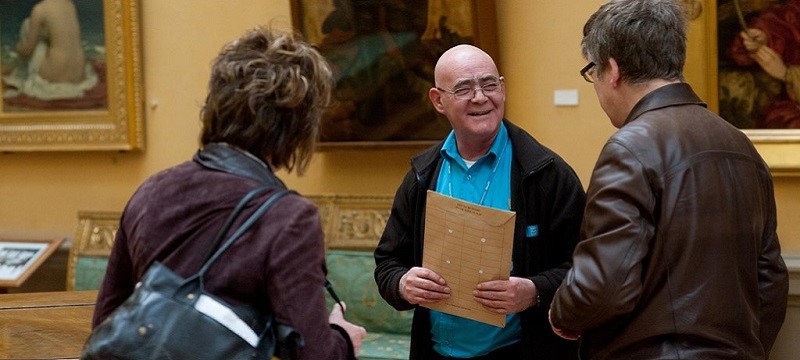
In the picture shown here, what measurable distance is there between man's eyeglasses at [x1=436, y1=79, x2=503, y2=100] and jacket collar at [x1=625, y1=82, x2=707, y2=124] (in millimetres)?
792

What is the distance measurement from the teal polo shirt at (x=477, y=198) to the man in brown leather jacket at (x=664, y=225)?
633 millimetres

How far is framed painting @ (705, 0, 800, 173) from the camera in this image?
5.66 meters

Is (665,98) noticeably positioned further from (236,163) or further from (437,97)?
(236,163)

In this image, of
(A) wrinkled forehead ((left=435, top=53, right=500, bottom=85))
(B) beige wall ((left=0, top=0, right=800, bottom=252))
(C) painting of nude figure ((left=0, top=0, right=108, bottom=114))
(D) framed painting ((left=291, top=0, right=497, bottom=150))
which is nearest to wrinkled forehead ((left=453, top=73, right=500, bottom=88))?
(A) wrinkled forehead ((left=435, top=53, right=500, bottom=85))

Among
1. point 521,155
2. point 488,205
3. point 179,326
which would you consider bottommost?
point 179,326

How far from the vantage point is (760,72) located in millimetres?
5738

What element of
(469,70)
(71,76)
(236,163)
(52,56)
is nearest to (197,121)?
(71,76)

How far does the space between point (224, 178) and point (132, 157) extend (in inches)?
213

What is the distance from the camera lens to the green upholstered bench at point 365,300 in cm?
648

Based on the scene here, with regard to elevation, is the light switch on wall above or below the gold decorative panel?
above

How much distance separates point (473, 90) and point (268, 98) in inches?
53.7

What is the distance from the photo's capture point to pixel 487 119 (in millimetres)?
3693

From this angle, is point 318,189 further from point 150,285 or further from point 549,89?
point 150,285

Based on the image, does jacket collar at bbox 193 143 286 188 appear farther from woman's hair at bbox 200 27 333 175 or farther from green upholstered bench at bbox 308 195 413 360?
green upholstered bench at bbox 308 195 413 360
